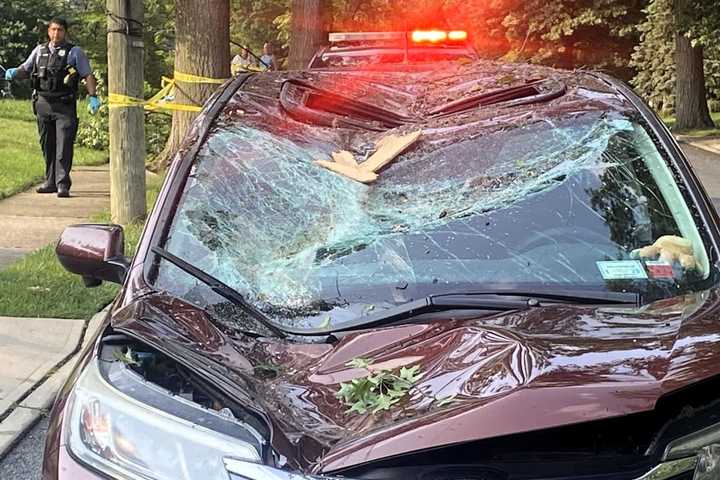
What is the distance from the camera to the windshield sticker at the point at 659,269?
2457mm

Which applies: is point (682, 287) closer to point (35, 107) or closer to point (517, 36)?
point (35, 107)

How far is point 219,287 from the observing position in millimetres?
2408

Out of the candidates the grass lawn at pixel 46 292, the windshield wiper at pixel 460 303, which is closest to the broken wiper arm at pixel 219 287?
the windshield wiper at pixel 460 303

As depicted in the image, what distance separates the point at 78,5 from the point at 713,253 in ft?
98.6

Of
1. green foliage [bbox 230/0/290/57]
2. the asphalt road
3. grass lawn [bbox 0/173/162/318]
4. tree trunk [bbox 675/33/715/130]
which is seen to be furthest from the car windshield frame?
green foliage [bbox 230/0/290/57]

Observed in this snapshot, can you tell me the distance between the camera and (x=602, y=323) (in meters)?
2.07

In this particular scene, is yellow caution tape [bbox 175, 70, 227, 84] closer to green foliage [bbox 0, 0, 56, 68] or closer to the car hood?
the car hood

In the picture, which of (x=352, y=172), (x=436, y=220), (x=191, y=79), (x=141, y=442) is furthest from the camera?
(x=191, y=79)

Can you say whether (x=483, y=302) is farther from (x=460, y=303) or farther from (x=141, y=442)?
(x=141, y=442)

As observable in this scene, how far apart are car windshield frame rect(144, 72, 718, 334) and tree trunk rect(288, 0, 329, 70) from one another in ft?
29.0

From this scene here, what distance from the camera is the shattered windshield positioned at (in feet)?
7.97

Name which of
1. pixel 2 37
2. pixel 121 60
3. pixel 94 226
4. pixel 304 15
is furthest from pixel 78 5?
pixel 94 226

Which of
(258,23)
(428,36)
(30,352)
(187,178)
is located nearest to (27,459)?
(30,352)

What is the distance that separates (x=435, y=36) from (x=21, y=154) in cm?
764
